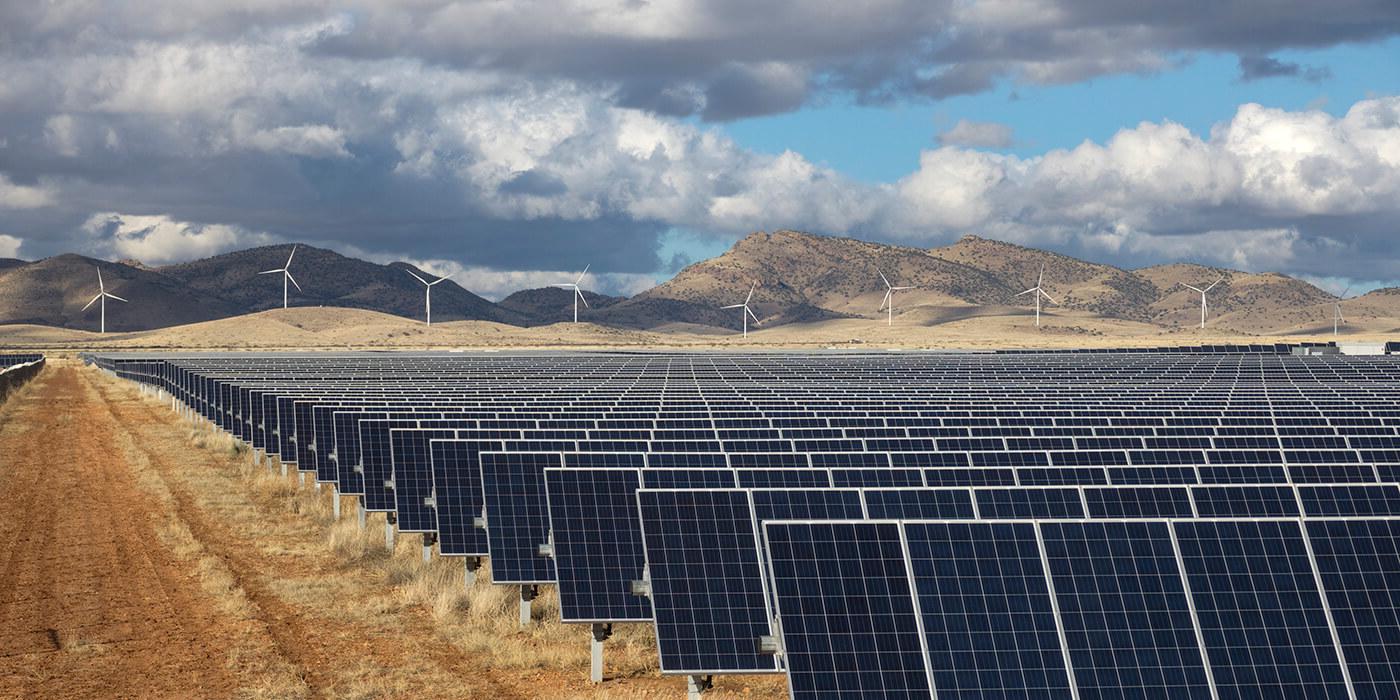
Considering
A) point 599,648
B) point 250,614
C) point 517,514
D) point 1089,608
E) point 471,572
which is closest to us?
point 1089,608

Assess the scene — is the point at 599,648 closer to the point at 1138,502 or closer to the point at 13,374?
the point at 1138,502

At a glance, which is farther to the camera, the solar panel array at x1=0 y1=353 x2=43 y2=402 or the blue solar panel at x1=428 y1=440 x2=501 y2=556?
the solar panel array at x1=0 y1=353 x2=43 y2=402

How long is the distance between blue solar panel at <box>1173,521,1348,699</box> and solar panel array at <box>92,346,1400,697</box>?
0.01 m

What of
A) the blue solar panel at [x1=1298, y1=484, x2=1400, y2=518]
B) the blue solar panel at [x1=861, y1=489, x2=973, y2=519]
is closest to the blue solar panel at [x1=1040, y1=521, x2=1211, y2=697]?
the blue solar panel at [x1=861, y1=489, x2=973, y2=519]

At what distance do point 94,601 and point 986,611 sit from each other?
12584 mm

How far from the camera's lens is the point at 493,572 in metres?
15.2

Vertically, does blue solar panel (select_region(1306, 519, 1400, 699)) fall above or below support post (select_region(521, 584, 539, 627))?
above

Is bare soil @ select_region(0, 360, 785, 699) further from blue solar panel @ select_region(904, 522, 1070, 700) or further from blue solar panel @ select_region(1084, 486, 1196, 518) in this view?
blue solar panel @ select_region(904, 522, 1070, 700)

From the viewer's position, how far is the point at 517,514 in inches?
616

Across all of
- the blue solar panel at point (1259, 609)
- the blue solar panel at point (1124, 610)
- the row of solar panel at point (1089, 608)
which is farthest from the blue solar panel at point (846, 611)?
the blue solar panel at point (1259, 609)

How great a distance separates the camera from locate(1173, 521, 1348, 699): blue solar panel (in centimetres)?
841

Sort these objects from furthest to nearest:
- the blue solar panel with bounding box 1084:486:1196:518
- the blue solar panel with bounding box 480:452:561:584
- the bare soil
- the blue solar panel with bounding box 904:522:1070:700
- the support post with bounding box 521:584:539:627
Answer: the support post with bounding box 521:584:539:627
the blue solar panel with bounding box 480:452:561:584
the bare soil
the blue solar panel with bounding box 1084:486:1196:518
the blue solar panel with bounding box 904:522:1070:700

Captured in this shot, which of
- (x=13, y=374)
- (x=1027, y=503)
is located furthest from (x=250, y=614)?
(x=13, y=374)

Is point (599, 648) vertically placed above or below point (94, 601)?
below
